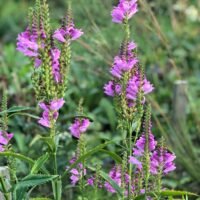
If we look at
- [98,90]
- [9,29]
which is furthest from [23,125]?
[9,29]

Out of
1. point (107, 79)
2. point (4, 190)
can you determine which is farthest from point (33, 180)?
point (107, 79)

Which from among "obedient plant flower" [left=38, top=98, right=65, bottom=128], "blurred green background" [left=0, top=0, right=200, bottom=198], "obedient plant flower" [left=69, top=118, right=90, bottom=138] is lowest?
"obedient plant flower" [left=38, top=98, right=65, bottom=128]

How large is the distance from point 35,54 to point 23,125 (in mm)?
2397

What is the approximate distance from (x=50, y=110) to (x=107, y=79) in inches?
121

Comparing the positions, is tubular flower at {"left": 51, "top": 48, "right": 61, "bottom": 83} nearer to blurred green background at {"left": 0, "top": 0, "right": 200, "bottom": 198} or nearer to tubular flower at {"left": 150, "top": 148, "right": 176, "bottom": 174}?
tubular flower at {"left": 150, "top": 148, "right": 176, "bottom": 174}

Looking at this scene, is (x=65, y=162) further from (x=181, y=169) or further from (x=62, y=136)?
(x=181, y=169)

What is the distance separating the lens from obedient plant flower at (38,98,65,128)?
8.16 feet

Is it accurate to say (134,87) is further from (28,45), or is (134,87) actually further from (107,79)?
(107,79)

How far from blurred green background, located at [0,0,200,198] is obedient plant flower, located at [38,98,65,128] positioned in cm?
134

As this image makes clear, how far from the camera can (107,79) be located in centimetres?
558

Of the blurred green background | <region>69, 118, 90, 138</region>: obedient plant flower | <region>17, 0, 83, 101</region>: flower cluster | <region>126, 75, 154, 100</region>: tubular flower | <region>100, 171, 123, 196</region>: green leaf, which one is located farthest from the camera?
the blurred green background

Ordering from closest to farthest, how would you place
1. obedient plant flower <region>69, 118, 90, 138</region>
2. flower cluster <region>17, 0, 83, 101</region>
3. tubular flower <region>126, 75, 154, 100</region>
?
flower cluster <region>17, 0, 83, 101</region>
tubular flower <region>126, 75, 154, 100</region>
obedient plant flower <region>69, 118, 90, 138</region>

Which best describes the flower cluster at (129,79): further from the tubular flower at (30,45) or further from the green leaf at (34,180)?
the green leaf at (34,180)

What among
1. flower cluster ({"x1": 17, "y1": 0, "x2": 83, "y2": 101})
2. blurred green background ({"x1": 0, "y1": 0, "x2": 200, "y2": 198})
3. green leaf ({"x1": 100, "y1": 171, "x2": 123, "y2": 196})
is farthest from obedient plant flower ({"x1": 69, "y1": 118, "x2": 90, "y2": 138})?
blurred green background ({"x1": 0, "y1": 0, "x2": 200, "y2": 198})
